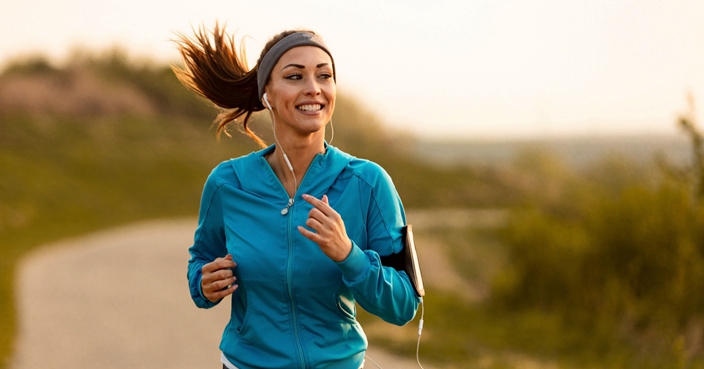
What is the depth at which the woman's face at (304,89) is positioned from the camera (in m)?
2.64

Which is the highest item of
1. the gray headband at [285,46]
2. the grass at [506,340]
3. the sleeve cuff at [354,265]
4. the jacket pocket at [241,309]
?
the gray headband at [285,46]

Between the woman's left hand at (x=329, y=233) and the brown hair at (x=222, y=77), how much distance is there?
0.91 metres

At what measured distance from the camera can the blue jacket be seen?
8.30 ft

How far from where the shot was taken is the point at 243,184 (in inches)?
106

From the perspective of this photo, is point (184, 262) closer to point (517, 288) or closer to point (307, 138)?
point (517, 288)

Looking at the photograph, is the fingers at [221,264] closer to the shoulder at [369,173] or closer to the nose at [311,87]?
the shoulder at [369,173]

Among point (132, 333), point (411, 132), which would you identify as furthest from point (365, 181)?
point (411, 132)

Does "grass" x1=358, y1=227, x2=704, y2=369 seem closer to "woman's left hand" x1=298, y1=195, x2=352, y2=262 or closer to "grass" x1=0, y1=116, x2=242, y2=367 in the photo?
"woman's left hand" x1=298, y1=195, x2=352, y2=262

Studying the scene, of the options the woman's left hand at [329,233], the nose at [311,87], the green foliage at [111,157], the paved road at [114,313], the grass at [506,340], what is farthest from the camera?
the green foliage at [111,157]

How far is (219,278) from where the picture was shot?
2.55 metres

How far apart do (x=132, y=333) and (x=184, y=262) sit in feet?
20.1

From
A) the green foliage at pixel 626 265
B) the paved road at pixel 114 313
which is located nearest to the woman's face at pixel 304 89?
the paved road at pixel 114 313

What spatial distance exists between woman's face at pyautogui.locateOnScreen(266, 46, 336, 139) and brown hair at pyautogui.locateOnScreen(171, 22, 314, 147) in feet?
1.45

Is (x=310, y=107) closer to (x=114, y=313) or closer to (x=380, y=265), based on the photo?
(x=380, y=265)
